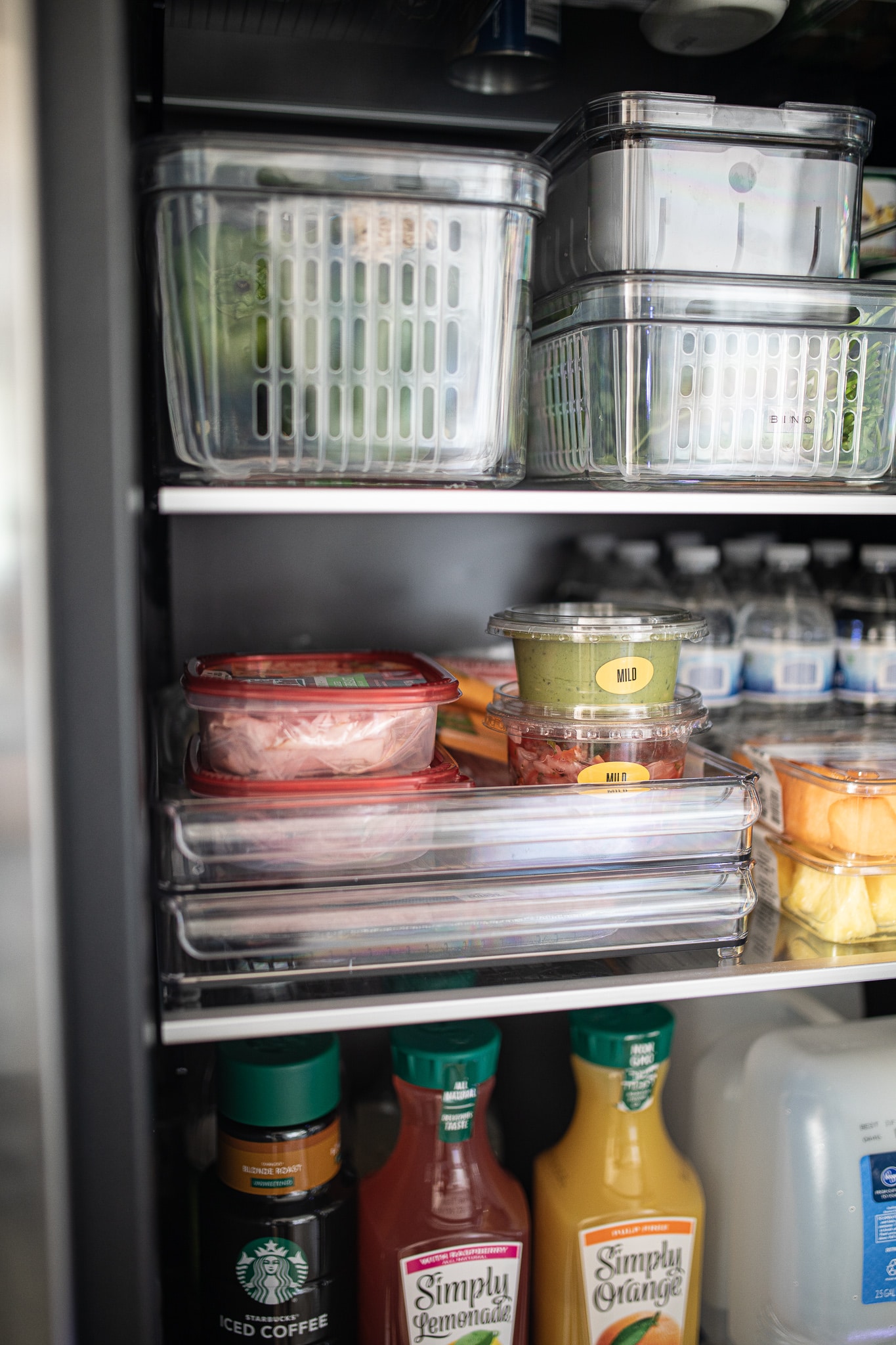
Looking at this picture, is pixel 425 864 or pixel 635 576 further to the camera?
pixel 635 576

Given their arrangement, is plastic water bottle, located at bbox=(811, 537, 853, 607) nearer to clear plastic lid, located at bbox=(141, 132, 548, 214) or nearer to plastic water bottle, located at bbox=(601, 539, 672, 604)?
plastic water bottle, located at bbox=(601, 539, 672, 604)

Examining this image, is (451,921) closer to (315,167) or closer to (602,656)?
(602,656)

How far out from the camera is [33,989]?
0.72m

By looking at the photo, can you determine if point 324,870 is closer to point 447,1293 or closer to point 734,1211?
point 447,1293

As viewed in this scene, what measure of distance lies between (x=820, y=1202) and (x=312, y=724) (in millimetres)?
779

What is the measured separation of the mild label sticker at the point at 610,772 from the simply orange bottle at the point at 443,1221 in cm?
32

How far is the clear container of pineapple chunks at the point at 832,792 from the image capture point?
112cm

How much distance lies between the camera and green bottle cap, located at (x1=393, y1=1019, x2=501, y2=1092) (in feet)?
3.60

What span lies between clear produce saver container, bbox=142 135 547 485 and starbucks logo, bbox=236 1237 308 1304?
0.78 meters

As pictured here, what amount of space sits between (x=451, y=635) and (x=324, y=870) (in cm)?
56

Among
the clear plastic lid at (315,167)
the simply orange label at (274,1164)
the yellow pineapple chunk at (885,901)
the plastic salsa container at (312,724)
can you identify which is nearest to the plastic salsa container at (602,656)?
the plastic salsa container at (312,724)

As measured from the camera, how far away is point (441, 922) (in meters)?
1.00

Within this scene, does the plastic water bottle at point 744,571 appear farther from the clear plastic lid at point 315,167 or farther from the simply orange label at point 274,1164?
the simply orange label at point 274,1164

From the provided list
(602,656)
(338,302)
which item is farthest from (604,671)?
(338,302)
